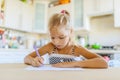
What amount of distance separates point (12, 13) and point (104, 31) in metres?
1.69

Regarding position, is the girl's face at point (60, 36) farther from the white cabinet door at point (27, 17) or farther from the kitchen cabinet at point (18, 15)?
the white cabinet door at point (27, 17)

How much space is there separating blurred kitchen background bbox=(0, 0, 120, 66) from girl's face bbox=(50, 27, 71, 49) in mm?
1707

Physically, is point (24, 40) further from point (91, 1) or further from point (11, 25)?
point (91, 1)

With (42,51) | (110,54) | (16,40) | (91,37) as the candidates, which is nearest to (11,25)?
(16,40)

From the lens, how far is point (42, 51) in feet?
3.76

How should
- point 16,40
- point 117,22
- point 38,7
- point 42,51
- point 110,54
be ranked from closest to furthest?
point 42,51 < point 110,54 < point 117,22 < point 16,40 < point 38,7

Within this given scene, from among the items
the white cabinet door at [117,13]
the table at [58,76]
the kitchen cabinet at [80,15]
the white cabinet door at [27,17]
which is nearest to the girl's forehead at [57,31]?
the table at [58,76]

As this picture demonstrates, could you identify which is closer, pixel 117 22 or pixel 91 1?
pixel 117 22

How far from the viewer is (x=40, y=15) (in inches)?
145

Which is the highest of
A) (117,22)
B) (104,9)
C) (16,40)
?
(104,9)

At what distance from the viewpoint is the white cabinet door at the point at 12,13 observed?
304 centimetres

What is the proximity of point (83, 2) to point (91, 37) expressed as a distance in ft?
2.17

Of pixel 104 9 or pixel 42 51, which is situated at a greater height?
pixel 104 9

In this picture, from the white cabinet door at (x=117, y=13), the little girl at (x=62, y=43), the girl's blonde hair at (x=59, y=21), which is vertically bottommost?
the little girl at (x=62, y=43)
